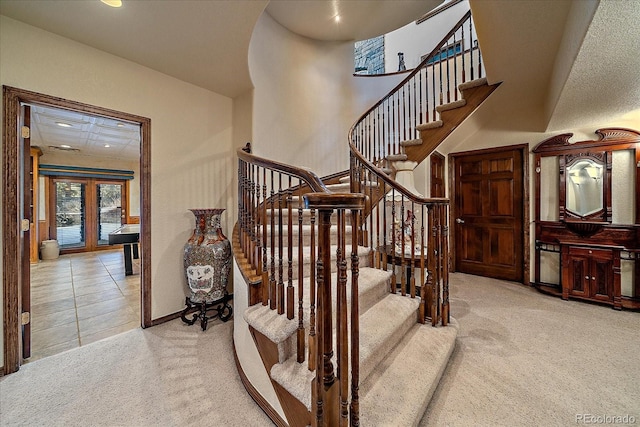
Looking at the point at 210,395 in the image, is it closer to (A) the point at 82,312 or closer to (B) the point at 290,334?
(B) the point at 290,334

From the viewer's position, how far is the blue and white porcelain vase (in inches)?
93.4

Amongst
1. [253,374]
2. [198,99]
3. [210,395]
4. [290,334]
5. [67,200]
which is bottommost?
[210,395]

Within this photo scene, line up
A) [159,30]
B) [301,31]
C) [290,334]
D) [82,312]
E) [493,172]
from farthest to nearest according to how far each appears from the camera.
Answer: [493,172] → [301,31] → [82,312] → [159,30] → [290,334]

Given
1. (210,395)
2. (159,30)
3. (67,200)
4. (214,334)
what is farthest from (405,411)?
(67,200)

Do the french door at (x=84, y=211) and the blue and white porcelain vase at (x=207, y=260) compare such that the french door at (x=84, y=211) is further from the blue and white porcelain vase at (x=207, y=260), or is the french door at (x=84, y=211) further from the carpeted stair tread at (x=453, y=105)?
the carpeted stair tread at (x=453, y=105)

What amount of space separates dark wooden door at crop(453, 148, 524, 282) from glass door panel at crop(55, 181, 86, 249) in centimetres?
886

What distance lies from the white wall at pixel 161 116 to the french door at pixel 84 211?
5.78m

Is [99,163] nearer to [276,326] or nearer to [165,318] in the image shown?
[165,318]

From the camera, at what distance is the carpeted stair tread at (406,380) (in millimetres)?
1112

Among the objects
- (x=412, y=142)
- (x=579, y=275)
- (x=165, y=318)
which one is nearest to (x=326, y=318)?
(x=165, y=318)

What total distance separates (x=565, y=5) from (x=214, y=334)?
364 centimetres

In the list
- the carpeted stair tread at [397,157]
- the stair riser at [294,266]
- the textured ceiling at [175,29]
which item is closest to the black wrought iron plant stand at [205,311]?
the stair riser at [294,266]

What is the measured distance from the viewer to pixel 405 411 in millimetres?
1132

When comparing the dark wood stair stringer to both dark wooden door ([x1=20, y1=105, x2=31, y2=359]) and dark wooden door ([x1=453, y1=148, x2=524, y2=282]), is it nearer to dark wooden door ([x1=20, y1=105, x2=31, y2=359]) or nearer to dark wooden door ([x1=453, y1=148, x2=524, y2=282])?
dark wooden door ([x1=453, y1=148, x2=524, y2=282])
